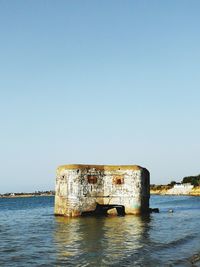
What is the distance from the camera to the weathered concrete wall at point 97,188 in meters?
38.2

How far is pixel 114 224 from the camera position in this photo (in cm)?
3228

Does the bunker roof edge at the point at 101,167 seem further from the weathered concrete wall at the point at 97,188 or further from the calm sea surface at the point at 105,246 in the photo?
the calm sea surface at the point at 105,246

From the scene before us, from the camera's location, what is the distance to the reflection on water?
18.3 metres

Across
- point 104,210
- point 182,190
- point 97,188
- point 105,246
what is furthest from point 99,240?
point 182,190

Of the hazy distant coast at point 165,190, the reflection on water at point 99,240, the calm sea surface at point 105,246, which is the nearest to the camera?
the calm sea surface at point 105,246

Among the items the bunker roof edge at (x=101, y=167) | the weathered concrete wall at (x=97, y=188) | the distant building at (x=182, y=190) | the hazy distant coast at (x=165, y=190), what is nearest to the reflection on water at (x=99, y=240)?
the weathered concrete wall at (x=97, y=188)

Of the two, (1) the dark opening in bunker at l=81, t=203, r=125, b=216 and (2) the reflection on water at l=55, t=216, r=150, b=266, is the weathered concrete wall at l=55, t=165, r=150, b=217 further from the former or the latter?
(2) the reflection on water at l=55, t=216, r=150, b=266

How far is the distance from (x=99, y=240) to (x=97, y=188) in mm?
15248

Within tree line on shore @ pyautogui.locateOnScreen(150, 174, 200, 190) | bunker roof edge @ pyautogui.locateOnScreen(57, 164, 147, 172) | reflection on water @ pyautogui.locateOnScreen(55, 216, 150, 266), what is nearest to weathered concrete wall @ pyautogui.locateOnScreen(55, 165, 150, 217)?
bunker roof edge @ pyautogui.locateOnScreen(57, 164, 147, 172)

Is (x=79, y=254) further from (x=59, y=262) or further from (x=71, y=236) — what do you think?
(x=71, y=236)

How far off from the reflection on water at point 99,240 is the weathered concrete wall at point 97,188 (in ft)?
7.51

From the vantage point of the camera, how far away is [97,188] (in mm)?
38875

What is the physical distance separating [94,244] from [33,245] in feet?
10.9

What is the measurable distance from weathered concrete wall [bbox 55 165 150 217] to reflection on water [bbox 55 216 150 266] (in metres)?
2.29
